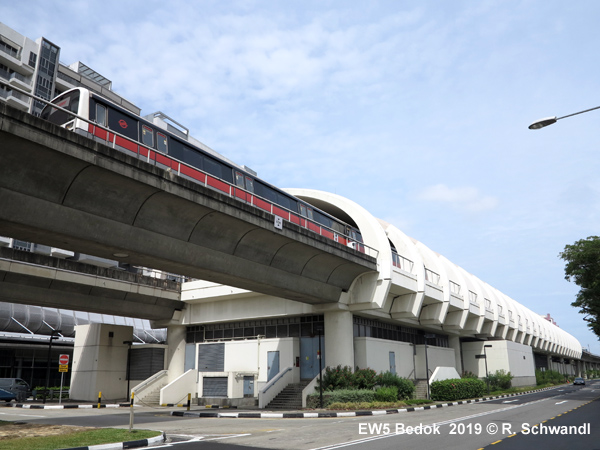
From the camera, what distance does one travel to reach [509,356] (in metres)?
51.2

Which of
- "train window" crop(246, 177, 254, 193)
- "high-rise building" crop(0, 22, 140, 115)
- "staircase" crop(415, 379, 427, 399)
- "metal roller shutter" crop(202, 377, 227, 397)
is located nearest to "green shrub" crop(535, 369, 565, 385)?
"staircase" crop(415, 379, 427, 399)

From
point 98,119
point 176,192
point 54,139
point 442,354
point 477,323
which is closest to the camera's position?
point 54,139

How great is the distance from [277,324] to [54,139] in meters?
22.5

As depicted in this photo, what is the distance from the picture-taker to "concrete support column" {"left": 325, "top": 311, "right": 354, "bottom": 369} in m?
28.8

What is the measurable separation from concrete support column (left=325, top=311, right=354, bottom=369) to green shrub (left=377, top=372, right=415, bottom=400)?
223 centimetres

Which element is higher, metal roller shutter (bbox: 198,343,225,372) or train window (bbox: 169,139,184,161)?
train window (bbox: 169,139,184,161)

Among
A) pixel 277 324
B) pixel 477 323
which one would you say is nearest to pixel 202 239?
pixel 277 324

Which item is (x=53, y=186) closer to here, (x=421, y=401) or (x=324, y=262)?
(x=324, y=262)

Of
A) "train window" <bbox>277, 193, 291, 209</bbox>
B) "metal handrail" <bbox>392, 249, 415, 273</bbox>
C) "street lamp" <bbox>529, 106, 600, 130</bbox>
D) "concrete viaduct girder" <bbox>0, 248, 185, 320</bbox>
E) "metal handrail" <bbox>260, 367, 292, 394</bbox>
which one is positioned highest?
"train window" <bbox>277, 193, 291, 209</bbox>

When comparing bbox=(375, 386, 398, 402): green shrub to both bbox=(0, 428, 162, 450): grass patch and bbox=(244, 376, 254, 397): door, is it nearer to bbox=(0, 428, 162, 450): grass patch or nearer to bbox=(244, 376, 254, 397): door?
bbox=(244, 376, 254, 397): door

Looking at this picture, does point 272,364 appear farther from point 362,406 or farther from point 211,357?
point 362,406

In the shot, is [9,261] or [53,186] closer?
[53,186]

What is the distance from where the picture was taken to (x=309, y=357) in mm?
31219

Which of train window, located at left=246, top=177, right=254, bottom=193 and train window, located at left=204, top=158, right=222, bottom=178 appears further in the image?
train window, located at left=246, top=177, right=254, bottom=193
